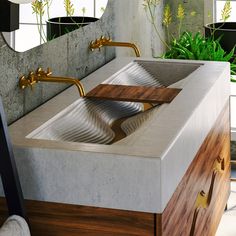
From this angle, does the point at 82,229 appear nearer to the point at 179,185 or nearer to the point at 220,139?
the point at 179,185

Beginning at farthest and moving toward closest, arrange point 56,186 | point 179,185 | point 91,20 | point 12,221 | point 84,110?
point 91,20 < point 84,110 < point 179,185 < point 56,186 < point 12,221

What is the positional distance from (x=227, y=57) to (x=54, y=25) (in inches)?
68.6

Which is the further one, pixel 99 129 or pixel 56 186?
pixel 99 129

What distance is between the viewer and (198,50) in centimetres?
458

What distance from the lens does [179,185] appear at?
2.55 metres

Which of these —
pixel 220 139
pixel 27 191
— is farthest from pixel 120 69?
pixel 27 191

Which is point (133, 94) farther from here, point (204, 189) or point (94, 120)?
point (204, 189)

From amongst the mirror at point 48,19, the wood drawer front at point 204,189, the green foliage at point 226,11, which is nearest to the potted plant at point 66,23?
the mirror at point 48,19

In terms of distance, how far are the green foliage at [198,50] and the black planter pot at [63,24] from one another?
1286 millimetres

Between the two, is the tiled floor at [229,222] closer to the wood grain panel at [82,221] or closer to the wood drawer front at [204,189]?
the wood drawer front at [204,189]

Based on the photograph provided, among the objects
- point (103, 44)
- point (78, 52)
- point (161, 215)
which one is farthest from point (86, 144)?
point (103, 44)

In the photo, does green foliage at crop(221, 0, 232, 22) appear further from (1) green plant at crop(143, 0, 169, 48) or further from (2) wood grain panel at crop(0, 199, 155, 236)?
(2) wood grain panel at crop(0, 199, 155, 236)

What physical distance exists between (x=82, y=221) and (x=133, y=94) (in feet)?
2.66

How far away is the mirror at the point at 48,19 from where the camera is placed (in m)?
2.68
